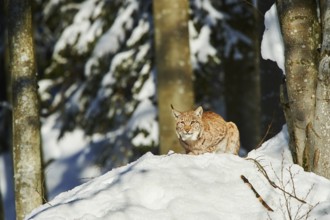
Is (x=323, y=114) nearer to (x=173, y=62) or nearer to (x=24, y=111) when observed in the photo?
(x=24, y=111)

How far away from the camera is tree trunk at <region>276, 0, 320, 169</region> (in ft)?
21.7

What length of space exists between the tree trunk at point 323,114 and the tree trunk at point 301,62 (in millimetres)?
188

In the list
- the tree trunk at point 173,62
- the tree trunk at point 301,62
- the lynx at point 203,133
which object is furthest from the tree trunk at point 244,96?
the tree trunk at point 301,62

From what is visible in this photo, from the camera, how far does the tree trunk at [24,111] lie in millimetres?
7664

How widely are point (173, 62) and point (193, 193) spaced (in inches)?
199

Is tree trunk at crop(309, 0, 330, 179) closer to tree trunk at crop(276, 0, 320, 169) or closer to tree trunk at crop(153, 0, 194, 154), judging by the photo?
tree trunk at crop(276, 0, 320, 169)

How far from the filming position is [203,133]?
745 centimetres

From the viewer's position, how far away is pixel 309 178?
6.24 metres

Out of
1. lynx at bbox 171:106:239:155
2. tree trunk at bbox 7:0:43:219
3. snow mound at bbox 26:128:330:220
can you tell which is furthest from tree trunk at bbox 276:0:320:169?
tree trunk at bbox 7:0:43:219

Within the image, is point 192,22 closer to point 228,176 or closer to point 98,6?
point 98,6

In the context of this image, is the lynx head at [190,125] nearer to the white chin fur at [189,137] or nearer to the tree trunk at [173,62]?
the white chin fur at [189,137]

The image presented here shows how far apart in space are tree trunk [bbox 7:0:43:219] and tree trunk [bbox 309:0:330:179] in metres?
3.06

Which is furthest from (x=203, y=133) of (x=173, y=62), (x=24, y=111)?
(x=173, y=62)

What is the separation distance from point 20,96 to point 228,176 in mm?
2660
